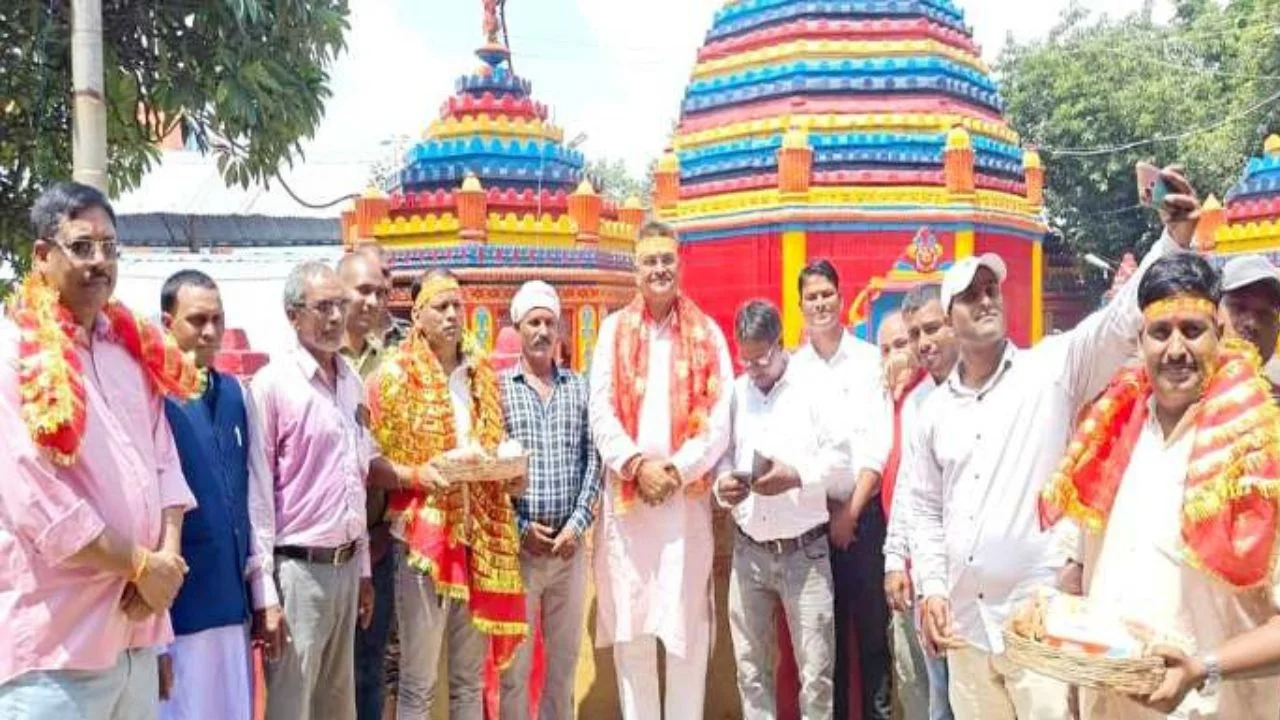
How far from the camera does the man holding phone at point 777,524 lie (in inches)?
156

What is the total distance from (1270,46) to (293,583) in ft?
72.3

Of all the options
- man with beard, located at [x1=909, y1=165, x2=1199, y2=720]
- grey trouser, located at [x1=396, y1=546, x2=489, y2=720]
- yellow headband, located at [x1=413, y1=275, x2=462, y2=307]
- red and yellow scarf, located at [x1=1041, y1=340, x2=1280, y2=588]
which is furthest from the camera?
yellow headband, located at [x1=413, y1=275, x2=462, y2=307]

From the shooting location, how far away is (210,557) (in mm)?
3152

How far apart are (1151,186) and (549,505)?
2147mm

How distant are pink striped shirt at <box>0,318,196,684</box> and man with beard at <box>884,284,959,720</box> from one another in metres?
2.08

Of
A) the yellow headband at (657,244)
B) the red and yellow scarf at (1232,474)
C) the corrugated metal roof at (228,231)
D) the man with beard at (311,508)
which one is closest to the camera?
the red and yellow scarf at (1232,474)

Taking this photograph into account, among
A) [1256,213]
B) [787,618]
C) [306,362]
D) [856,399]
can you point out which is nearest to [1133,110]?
[1256,213]

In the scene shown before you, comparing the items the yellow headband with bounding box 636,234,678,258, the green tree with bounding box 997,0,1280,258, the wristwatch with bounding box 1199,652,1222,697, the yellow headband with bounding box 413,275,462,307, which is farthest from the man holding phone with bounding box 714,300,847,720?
the green tree with bounding box 997,0,1280,258

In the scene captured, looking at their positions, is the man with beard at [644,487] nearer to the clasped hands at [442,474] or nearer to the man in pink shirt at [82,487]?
the clasped hands at [442,474]

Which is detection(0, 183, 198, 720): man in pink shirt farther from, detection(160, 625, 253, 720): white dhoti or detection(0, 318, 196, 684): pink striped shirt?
detection(160, 625, 253, 720): white dhoti

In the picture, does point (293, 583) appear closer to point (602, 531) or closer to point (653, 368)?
point (602, 531)

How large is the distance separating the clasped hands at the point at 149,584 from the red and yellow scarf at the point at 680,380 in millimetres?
1727

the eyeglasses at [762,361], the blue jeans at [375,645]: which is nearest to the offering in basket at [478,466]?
the blue jeans at [375,645]

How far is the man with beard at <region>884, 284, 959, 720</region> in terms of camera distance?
3.52 metres
